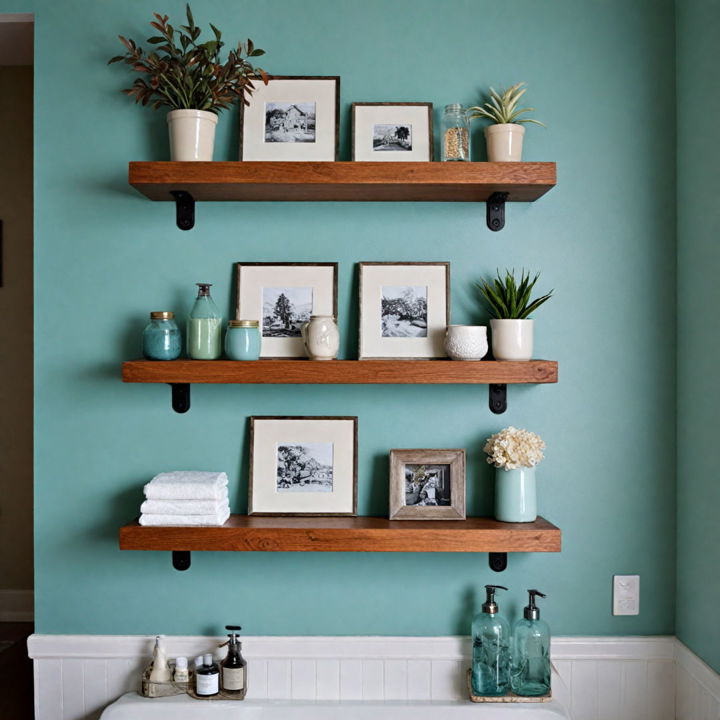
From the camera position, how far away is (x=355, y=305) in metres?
1.84

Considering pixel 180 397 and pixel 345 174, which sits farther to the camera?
pixel 180 397

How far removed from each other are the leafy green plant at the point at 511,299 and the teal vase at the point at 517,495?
1.25ft

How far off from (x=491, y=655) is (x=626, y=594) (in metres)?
0.39

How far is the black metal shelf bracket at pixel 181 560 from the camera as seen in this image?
1.82 metres

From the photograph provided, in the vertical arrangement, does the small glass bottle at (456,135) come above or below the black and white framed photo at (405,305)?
above

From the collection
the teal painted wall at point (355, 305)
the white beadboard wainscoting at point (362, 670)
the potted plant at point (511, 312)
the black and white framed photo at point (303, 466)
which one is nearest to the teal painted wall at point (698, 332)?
the teal painted wall at point (355, 305)

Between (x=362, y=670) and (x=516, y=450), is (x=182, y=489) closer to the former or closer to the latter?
(x=362, y=670)

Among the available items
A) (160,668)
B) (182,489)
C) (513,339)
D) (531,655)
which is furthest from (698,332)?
(160,668)

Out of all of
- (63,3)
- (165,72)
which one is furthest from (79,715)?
(63,3)

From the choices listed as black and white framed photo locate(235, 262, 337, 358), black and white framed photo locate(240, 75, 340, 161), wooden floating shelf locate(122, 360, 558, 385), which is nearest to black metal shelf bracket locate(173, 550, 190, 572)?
wooden floating shelf locate(122, 360, 558, 385)

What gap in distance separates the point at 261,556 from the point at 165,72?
48.2 inches

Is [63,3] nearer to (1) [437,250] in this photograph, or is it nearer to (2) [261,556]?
(1) [437,250]

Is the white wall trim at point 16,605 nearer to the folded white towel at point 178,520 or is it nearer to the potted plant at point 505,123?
the folded white towel at point 178,520

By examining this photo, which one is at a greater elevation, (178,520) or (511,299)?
(511,299)
